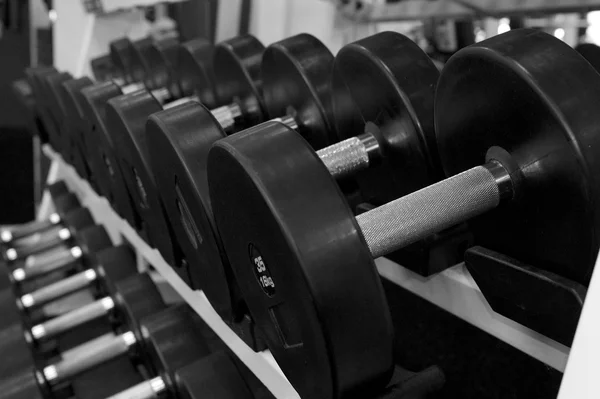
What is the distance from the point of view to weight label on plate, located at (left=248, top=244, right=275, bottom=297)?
19.2 inches

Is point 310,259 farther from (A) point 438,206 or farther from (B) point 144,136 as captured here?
(B) point 144,136

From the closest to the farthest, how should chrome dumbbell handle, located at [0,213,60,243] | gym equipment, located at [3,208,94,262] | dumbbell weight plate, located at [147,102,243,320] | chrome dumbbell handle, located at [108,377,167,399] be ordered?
dumbbell weight plate, located at [147,102,243,320] < chrome dumbbell handle, located at [108,377,167,399] < gym equipment, located at [3,208,94,262] < chrome dumbbell handle, located at [0,213,60,243]

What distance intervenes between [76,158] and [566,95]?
3.77 feet

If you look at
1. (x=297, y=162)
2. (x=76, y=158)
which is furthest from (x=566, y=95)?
(x=76, y=158)

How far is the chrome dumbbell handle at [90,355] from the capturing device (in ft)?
2.93

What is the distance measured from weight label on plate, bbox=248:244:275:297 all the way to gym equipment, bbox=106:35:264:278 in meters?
0.28

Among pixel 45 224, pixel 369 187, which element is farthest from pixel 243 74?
pixel 45 224

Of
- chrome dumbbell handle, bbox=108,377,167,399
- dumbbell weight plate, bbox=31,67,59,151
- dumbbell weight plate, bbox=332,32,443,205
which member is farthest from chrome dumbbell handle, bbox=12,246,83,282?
dumbbell weight plate, bbox=332,32,443,205

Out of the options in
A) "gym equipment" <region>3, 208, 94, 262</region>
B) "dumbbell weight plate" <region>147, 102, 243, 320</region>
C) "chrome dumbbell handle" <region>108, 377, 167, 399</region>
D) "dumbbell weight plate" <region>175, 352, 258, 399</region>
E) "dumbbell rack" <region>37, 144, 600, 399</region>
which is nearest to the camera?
"dumbbell rack" <region>37, 144, 600, 399</region>

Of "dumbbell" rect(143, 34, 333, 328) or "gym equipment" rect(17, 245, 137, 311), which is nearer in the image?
"dumbbell" rect(143, 34, 333, 328)

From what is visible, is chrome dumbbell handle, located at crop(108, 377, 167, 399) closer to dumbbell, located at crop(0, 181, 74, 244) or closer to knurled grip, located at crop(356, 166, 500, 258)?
knurled grip, located at crop(356, 166, 500, 258)

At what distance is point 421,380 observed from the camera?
20.1 inches

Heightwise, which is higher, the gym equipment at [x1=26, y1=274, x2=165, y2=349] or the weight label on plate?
the weight label on plate

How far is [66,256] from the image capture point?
1.35 metres
